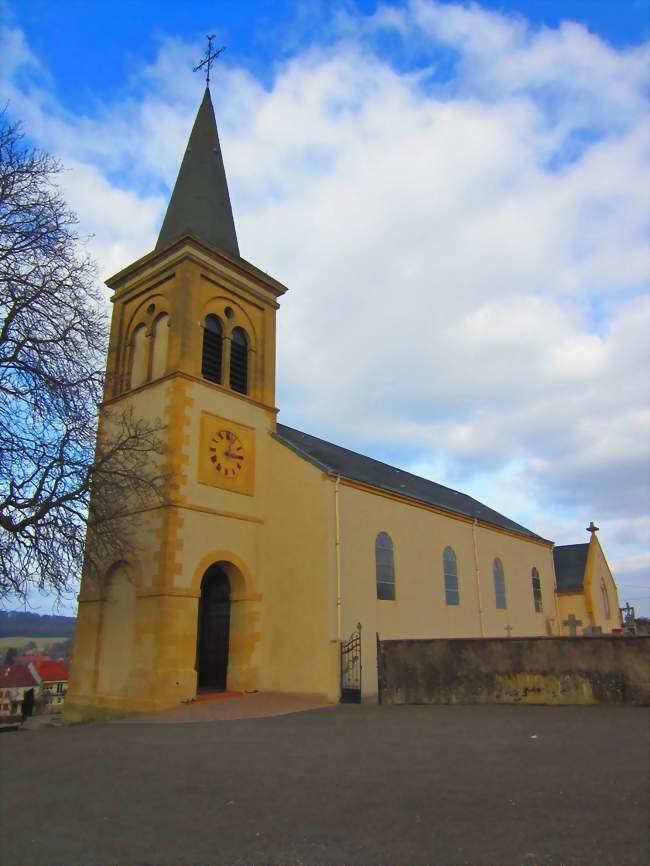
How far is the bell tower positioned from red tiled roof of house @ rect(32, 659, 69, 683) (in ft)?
159

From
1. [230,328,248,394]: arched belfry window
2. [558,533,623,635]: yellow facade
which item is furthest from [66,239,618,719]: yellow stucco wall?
[558,533,623,635]: yellow facade

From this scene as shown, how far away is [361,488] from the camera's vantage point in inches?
732

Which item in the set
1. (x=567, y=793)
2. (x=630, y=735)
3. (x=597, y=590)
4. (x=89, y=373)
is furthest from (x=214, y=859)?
(x=597, y=590)

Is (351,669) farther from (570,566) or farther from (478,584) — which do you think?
(570,566)

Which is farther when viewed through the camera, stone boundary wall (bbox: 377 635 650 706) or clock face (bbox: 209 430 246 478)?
clock face (bbox: 209 430 246 478)

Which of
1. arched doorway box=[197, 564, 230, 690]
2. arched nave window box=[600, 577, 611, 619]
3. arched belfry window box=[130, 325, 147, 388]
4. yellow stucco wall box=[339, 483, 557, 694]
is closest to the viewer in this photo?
arched doorway box=[197, 564, 230, 690]

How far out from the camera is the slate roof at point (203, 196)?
20094 mm

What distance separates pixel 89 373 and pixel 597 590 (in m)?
32.5

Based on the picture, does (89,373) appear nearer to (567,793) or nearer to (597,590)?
(567,793)

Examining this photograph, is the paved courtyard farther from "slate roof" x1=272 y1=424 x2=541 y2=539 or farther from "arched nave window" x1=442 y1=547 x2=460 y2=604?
"arched nave window" x1=442 y1=547 x2=460 y2=604

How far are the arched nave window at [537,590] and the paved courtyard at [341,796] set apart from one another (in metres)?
20.7

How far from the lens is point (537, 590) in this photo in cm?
3053

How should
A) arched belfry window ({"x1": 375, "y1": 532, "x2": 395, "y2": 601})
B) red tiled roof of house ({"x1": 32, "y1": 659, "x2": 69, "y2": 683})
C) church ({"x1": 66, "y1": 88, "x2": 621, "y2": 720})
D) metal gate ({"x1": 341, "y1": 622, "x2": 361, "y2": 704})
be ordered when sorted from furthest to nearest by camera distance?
red tiled roof of house ({"x1": 32, "y1": 659, "x2": 69, "y2": 683}) → arched belfry window ({"x1": 375, "y1": 532, "x2": 395, "y2": 601}) → church ({"x1": 66, "y1": 88, "x2": 621, "y2": 720}) → metal gate ({"x1": 341, "y1": 622, "x2": 361, "y2": 704})

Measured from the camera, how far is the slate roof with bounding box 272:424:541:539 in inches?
725
